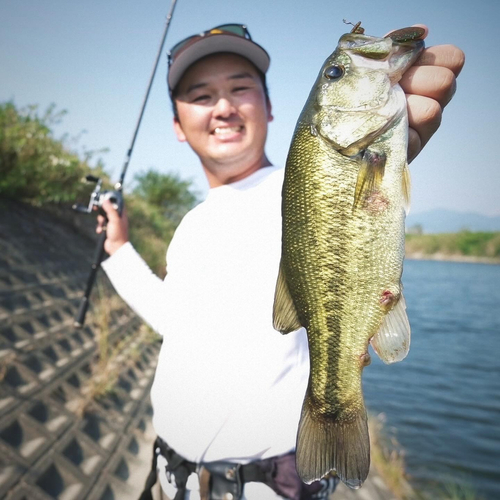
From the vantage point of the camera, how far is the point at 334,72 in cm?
137

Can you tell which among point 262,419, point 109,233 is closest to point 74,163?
point 109,233

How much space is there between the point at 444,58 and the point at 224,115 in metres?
1.14

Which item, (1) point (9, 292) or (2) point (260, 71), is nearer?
(2) point (260, 71)

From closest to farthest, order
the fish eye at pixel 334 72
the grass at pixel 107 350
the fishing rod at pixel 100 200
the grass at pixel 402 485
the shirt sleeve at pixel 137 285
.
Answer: the fish eye at pixel 334 72
the shirt sleeve at pixel 137 285
the fishing rod at pixel 100 200
the grass at pixel 107 350
the grass at pixel 402 485

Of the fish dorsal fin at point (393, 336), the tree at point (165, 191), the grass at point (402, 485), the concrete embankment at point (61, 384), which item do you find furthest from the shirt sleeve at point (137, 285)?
the tree at point (165, 191)

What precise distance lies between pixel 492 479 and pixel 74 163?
35.0 feet

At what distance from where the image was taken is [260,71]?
2.34 meters

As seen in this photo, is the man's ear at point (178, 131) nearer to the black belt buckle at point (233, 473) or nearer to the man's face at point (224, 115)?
the man's face at point (224, 115)

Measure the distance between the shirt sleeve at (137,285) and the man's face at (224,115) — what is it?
0.82 metres

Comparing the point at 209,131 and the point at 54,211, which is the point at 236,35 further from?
the point at 54,211

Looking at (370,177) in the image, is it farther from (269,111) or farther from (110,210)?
(110,210)

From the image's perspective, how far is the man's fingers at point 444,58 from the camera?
1.25 meters

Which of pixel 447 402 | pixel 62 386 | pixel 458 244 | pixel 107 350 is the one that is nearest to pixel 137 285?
pixel 62 386

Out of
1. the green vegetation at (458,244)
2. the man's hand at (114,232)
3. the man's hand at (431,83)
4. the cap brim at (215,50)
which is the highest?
the cap brim at (215,50)
